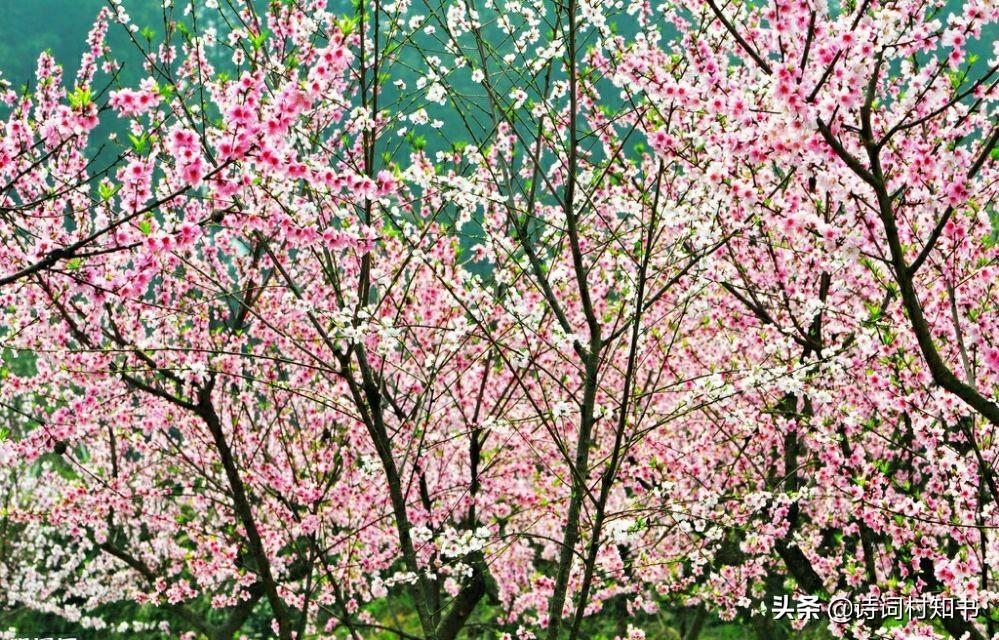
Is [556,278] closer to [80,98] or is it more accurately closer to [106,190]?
[106,190]

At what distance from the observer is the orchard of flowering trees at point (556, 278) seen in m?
3.98

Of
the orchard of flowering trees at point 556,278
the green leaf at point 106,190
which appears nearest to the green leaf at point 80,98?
the orchard of flowering trees at point 556,278

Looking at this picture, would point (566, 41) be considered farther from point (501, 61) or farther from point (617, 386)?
point (617, 386)

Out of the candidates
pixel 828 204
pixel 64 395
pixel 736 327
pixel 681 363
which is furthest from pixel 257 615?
pixel 828 204

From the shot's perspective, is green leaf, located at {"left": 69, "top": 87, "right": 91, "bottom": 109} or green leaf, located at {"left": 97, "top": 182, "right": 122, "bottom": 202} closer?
green leaf, located at {"left": 69, "top": 87, "right": 91, "bottom": 109}

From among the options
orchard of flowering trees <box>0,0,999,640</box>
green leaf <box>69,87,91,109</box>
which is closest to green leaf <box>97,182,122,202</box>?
orchard of flowering trees <box>0,0,999,640</box>

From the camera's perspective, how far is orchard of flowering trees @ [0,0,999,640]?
3982mm

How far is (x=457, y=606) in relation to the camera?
8.01 m

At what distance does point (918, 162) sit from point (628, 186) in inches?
142

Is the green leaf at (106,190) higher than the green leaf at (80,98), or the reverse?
the green leaf at (80,98)

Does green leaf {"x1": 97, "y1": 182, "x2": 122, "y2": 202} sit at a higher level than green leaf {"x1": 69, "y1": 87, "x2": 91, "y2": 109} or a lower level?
lower

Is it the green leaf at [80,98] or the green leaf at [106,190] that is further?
the green leaf at [106,190]

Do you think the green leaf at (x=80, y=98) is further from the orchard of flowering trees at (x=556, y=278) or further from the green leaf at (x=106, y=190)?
the green leaf at (x=106, y=190)

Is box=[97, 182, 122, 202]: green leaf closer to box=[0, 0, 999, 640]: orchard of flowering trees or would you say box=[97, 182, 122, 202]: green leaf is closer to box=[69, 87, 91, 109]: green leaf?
box=[0, 0, 999, 640]: orchard of flowering trees
